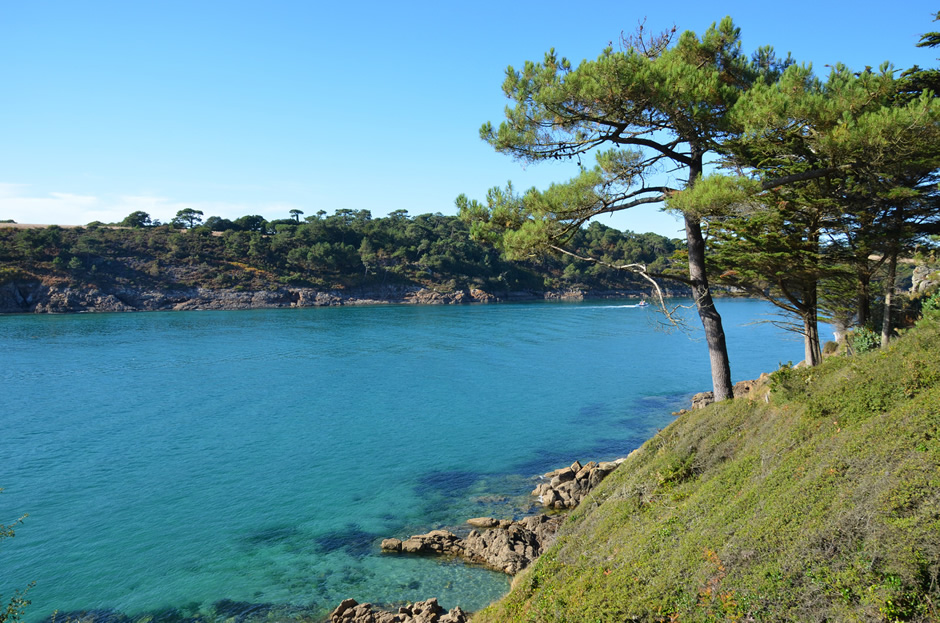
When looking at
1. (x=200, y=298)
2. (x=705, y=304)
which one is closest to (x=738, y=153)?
(x=705, y=304)

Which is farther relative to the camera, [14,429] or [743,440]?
[14,429]

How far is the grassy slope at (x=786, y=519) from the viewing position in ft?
18.1

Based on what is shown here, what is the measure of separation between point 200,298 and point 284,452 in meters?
79.3

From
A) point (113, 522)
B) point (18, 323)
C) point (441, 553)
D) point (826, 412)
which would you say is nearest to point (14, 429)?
point (113, 522)

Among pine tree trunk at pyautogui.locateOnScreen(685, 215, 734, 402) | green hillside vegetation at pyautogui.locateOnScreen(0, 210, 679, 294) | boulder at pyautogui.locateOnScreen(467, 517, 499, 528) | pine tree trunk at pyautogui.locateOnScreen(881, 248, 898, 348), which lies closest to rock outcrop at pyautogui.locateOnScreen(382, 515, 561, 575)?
boulder at pyautogui.locateOnScreen(467, 517, 499, 528)

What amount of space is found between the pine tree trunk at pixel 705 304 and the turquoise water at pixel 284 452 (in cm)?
191

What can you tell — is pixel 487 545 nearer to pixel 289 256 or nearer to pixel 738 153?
pixel 738 153

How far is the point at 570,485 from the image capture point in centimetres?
1524

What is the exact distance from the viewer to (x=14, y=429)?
24.4 metres

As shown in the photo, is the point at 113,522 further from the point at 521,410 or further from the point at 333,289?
the point at 333,289

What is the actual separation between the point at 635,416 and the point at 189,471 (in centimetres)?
1900

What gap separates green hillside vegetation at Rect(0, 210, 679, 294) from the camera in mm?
87312

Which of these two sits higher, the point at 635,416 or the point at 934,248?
the point at 934,248

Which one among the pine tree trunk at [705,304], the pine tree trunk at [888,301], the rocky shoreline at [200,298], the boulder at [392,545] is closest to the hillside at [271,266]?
the rocky shoreline at [200,298]
